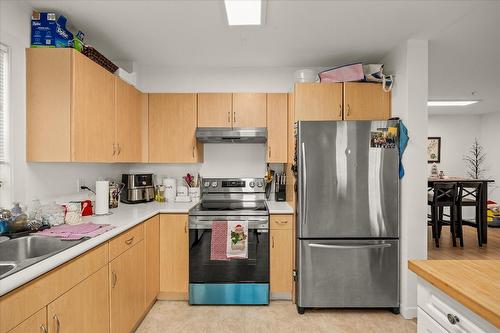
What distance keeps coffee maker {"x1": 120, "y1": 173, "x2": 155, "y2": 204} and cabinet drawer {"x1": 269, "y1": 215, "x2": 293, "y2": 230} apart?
139 cm

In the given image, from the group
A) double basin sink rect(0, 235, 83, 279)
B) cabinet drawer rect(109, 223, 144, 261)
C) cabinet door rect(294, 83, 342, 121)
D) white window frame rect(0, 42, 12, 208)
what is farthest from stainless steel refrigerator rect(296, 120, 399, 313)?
white window frame rect(0, 42, 12, 208)

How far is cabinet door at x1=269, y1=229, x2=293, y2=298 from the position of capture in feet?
8.90

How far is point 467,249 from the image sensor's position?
14.3 feet

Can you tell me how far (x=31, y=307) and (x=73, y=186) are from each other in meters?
1.51

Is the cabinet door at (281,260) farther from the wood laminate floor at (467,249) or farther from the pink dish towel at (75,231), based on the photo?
the wood laminate floor at (467,249)

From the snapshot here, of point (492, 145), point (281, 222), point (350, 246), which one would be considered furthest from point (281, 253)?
point (492, 145)

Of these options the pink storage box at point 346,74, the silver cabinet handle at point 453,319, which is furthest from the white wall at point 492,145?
the silver cabinet handle at point 453,319

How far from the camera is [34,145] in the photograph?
1.96 m

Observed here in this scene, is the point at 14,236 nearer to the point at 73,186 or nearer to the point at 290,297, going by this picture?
the point at 73,186

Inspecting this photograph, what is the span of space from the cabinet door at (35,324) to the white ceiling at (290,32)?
73.7 inches

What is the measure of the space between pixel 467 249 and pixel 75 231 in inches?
201

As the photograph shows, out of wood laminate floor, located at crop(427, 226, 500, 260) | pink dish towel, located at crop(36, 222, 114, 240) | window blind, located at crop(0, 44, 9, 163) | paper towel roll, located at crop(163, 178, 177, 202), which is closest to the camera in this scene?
pink dish towel, located at crop(36, 222, 114, 240)

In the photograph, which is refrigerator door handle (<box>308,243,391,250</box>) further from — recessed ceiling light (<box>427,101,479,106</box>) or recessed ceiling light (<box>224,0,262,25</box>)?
recessed ceiling light (<box>427,101,479,106</box>)

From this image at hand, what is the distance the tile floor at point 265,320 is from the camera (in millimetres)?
2334
